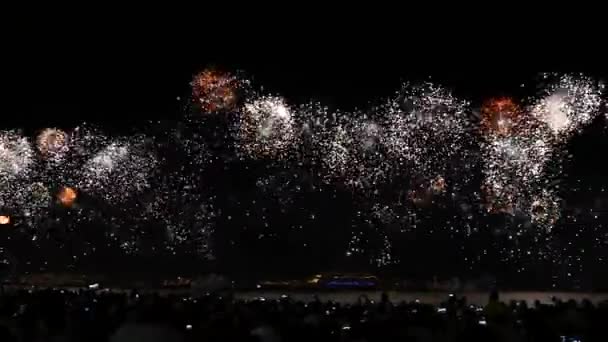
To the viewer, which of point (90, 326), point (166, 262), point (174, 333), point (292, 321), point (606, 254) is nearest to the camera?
point (174, 333)

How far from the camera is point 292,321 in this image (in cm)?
1132

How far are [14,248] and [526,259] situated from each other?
73.3 ft

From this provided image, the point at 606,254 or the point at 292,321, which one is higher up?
the point at 606,254

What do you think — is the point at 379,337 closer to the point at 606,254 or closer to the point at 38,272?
the point at 606,254

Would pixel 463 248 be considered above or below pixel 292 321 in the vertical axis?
above

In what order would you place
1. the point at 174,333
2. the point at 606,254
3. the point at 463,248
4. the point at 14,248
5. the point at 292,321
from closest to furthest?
1. the point at 174,333
2. the point at 292,321
3. the point at 606,254
4. the point at 463,248
5. the point at 14,248

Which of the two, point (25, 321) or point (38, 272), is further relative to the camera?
point (38, 272)

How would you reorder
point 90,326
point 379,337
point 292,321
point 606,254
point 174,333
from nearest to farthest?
point 174,333 → point 379,337 → point 90,326 → point 292,321 → point 606,254

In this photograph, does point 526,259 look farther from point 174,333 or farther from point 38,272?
point 174,333

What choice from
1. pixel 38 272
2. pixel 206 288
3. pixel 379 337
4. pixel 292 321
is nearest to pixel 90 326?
pixel 292 321

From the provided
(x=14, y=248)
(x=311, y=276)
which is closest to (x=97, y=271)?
(x=14, y=248)

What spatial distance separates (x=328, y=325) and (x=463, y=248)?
71.2 feet

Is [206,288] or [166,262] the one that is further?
[166,262]

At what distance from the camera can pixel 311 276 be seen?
33.6 meters
